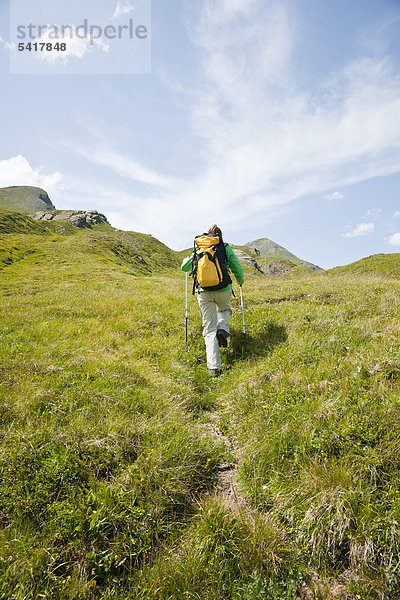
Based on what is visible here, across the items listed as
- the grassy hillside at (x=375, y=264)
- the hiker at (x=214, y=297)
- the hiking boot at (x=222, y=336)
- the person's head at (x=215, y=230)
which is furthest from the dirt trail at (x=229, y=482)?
the grassy hillside at (x=375, y=264)

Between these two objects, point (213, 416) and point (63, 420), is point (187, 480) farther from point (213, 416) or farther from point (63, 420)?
point (63, 420)

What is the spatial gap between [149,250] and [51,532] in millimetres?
167692

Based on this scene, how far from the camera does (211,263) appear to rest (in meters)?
7.38

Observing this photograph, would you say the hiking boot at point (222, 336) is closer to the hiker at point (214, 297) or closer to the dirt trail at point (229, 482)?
the hiker at point (214, 297)

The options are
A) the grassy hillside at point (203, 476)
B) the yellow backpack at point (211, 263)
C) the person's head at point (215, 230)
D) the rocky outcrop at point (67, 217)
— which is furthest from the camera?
the rocky outcrop at point (67, 217)

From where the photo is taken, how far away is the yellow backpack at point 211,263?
24.1 ft

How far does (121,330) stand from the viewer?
9570 mm

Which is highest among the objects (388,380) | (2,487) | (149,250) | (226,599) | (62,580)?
(149,250)

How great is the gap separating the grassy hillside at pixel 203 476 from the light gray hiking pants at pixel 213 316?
0.82 metres

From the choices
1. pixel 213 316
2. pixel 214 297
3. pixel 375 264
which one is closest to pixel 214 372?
pixel 213 316

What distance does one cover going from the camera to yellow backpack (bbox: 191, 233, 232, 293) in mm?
7352

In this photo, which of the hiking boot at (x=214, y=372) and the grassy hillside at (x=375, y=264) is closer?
the hiking boot at (x=214, y=372)

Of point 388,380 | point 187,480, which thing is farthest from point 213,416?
point 388,380

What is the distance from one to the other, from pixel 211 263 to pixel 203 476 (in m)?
4.98
